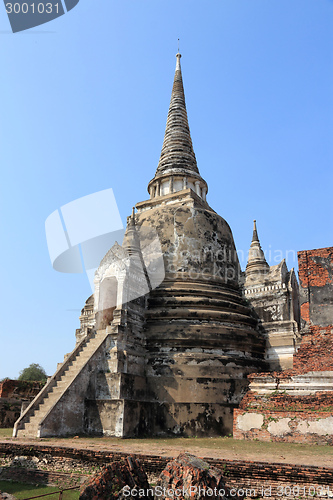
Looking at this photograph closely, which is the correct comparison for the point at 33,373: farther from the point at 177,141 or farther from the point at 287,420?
the point at 287,420

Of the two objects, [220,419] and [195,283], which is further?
[195,283]

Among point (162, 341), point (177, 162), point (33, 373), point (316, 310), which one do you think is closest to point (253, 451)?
point (316, 310)

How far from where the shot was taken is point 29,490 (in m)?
7.48

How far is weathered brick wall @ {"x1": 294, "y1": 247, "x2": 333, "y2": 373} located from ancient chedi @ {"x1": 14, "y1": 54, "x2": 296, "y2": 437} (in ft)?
8.24

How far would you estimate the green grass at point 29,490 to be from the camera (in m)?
6.93

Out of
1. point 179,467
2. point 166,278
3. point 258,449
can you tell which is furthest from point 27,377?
point 179,467

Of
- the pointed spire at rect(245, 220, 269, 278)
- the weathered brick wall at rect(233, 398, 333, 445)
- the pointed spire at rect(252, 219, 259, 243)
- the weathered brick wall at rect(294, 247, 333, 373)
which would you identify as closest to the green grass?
the weathered brick wall at rect(233, 398, 333, 445)

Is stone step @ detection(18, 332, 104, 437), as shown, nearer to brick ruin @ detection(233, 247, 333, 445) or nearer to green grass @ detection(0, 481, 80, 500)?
green grass @ detection(0, 481, 80, 500)

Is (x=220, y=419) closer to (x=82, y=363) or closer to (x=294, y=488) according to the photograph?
(x=82, y=363)

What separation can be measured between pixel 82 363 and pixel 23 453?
410 cm

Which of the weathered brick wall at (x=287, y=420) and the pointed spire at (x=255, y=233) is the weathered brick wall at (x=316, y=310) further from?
the pointed spire at (x=255, y=233)

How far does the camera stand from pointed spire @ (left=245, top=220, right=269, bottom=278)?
19170 millimetres

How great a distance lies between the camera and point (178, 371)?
13.3 meters

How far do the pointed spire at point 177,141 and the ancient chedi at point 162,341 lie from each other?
2.73m
